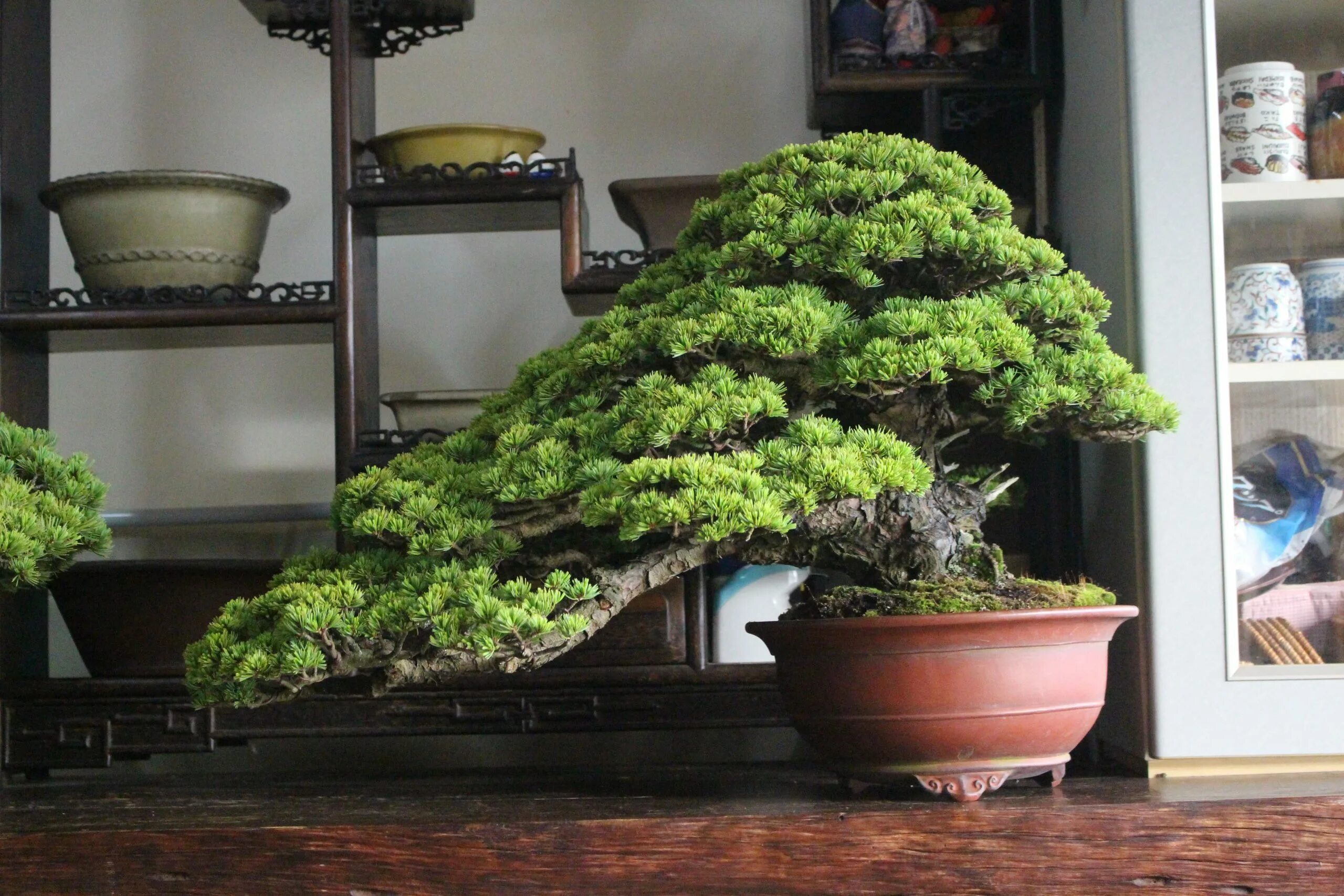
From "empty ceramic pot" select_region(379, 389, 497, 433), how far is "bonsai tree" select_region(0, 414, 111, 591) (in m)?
0.33

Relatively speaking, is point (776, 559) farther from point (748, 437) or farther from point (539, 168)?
point (539, 168)

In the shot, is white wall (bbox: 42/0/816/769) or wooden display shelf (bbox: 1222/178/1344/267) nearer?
wooden display shelf (bbox: 1222/178/1344/267)

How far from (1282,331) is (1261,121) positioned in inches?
8.2

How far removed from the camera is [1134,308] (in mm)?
1146

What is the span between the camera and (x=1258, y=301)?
3.79ft

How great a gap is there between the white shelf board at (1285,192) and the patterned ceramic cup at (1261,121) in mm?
14

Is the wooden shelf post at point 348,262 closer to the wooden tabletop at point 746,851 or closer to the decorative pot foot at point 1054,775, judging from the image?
the wooden tabletop at point 746,851

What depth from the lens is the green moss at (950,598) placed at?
1.01 metres

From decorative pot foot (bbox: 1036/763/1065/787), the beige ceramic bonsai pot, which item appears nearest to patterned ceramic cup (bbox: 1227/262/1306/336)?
decorative pot foot (bbox: 1036/763/1065/787)

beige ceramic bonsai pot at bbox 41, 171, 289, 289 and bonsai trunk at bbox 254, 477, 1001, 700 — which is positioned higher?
beige ceramic bonsai pot at bbox 41, 171, 289, 289

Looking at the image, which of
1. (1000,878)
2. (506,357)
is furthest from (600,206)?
(1000,878)

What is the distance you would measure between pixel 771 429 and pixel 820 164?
0.23 m

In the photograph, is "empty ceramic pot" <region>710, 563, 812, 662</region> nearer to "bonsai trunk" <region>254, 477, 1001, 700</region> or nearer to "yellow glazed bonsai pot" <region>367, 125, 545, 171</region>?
"bonsai trunk" <region>254, 477, 1001, 700</region>

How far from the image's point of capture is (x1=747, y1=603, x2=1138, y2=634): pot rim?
962 mm
